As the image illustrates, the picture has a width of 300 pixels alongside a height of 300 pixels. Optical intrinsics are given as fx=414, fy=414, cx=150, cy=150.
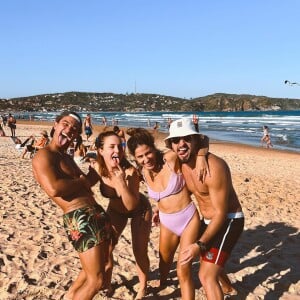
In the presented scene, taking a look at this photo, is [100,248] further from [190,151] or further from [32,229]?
[32,229]

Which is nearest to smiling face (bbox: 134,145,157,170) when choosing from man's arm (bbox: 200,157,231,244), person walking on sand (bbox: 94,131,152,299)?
person walking on sand (bbox: 94,131,152,299)

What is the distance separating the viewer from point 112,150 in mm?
3502

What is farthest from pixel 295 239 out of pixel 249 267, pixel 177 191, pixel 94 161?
pixel 94 161

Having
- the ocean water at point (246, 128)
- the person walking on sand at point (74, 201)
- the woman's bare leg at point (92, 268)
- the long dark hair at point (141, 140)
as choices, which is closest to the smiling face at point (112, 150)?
the long dark hair at point (141, 140)

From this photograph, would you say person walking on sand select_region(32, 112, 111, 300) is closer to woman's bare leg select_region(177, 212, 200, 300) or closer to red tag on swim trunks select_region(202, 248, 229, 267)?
woman's bare leg select_region(177, 212, 200, 300)

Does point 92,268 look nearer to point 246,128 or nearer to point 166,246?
point 166,246

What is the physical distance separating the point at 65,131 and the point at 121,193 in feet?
2.16

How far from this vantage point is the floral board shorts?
10.2ft

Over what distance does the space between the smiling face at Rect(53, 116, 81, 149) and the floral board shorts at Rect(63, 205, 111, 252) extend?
0.54 meters

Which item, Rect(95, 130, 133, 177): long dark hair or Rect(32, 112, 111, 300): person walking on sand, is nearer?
Rect(32, 112, 111, 300): person walking on sand

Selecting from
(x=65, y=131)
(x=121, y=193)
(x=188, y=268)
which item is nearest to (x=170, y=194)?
(x=121, y=193)

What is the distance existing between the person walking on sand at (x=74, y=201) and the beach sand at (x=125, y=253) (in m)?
Answer: 1.33

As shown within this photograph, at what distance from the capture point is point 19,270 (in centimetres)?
484

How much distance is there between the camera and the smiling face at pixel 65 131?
3.23 m
